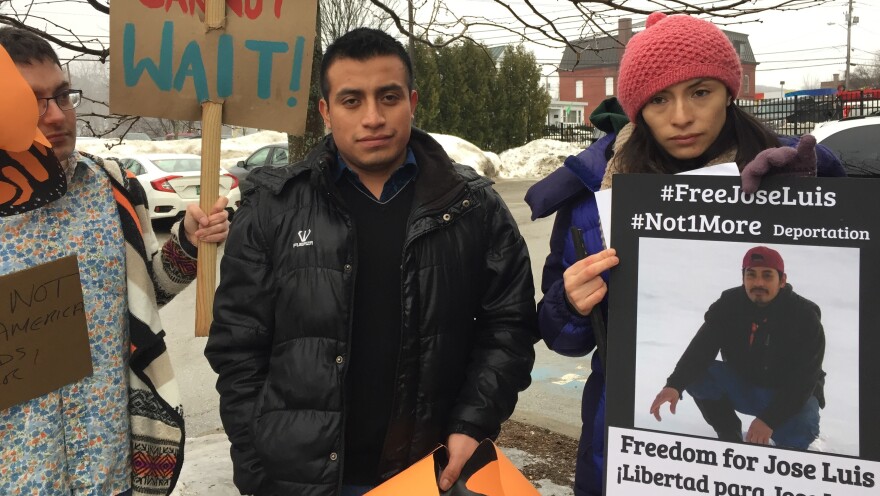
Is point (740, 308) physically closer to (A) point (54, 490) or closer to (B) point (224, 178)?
(A) point (54, 490)

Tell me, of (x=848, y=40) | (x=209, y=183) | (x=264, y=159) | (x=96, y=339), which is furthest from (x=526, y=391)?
(x=848, y=40)

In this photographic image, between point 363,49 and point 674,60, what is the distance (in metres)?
0.83

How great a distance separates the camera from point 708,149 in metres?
1.72

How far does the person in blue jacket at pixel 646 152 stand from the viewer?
1.65 metres

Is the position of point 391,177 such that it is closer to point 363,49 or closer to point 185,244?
point 363,49

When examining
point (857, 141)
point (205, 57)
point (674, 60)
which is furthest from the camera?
point (857, 141)

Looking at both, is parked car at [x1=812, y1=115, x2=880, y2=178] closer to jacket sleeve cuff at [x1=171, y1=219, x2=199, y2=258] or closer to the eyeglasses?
jacket sleeve cuff at [x1=171, y1=219, x2=199, y2=258]

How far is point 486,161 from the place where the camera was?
23469 mm

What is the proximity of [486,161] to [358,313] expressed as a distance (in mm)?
21750

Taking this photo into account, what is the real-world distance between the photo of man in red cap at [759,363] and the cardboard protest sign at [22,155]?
148cm

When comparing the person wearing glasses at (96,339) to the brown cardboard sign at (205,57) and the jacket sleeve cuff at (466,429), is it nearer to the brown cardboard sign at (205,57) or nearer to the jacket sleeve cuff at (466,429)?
the brown cardboard sign at (205,57)

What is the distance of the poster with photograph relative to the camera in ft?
4.58

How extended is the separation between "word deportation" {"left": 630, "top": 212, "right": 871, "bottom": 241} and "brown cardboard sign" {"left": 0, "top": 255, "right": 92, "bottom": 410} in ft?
4.36

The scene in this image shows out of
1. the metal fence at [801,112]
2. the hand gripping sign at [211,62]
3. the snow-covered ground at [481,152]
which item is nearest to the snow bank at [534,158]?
the snow-covered ground at [481,152]
